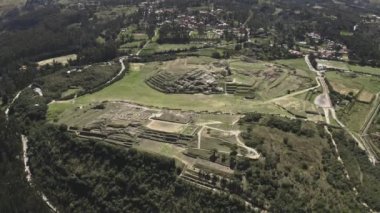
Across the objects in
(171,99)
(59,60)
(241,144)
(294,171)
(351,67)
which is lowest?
(59,60)

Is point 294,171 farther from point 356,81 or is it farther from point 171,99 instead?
point 356,81

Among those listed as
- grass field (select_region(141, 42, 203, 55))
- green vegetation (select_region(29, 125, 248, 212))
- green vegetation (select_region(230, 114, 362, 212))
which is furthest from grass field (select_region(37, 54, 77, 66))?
green vegetation (select_region(230, 114, 362, 212))

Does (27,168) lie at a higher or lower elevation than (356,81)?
lower

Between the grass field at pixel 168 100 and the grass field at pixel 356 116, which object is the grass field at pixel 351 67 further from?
the grass field at pixel 168 100

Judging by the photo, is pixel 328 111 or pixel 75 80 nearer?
pixel 328 111

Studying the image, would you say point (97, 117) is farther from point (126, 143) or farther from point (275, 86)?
point (275, 86)

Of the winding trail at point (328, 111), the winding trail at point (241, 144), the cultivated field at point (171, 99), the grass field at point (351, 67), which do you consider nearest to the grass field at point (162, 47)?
the cultivated field at point (171, 99)

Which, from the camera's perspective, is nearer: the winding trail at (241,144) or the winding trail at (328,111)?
the winding trail at (241,144)

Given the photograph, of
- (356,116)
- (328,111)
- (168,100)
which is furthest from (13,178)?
(356,116)

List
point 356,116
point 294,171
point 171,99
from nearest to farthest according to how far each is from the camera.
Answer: point 294,171, point 356,116, point 171,99

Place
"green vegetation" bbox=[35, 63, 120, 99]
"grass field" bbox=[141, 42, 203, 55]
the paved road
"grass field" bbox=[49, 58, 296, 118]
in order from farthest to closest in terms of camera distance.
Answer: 1. "grass field" bbox=[141, 42, 203, 55]
2. "green vegetation" bbox=[35, 63, 120, 99]
3. "grass field" bbox=[49, 58, 296, 118]
4. the paved road

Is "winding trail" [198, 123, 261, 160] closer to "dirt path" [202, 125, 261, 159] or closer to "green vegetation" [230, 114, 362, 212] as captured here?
"dirt path" [202, 125, 261, 159]
